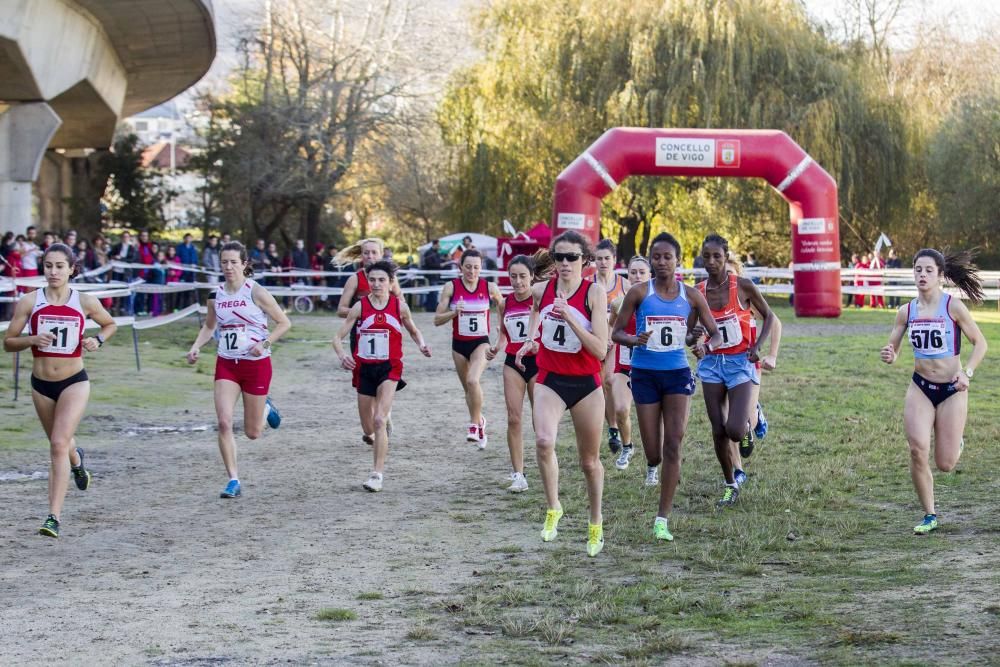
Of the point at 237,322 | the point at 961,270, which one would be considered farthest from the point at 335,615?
the point at 961,270

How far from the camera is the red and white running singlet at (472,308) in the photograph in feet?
38.2

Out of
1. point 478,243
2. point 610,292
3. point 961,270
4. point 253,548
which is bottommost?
point 253,548

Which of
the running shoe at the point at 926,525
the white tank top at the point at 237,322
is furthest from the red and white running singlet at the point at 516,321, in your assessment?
the running shoe at the point at 926,525

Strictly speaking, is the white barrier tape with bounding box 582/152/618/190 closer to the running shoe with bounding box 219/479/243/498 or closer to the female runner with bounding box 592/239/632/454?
the female runner with bounding box 592/239/632/454

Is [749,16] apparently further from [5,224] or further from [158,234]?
[158,234]

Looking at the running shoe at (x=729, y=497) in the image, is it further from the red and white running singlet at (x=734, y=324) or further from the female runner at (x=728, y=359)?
the red and white running singlet at (x=734, y=324)

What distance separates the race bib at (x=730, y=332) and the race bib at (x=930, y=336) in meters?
1.36

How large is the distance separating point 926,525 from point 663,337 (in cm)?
194

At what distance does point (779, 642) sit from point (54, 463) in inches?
192

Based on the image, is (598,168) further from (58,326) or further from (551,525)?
(551,525)

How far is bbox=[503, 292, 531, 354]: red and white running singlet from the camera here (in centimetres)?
1053

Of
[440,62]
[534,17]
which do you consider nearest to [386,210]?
[440,62]

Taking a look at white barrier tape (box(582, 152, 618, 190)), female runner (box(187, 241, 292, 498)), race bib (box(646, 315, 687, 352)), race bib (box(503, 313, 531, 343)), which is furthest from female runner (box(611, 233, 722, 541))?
white barrier tape (box(582, 152, 618, 190))

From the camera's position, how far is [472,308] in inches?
459
